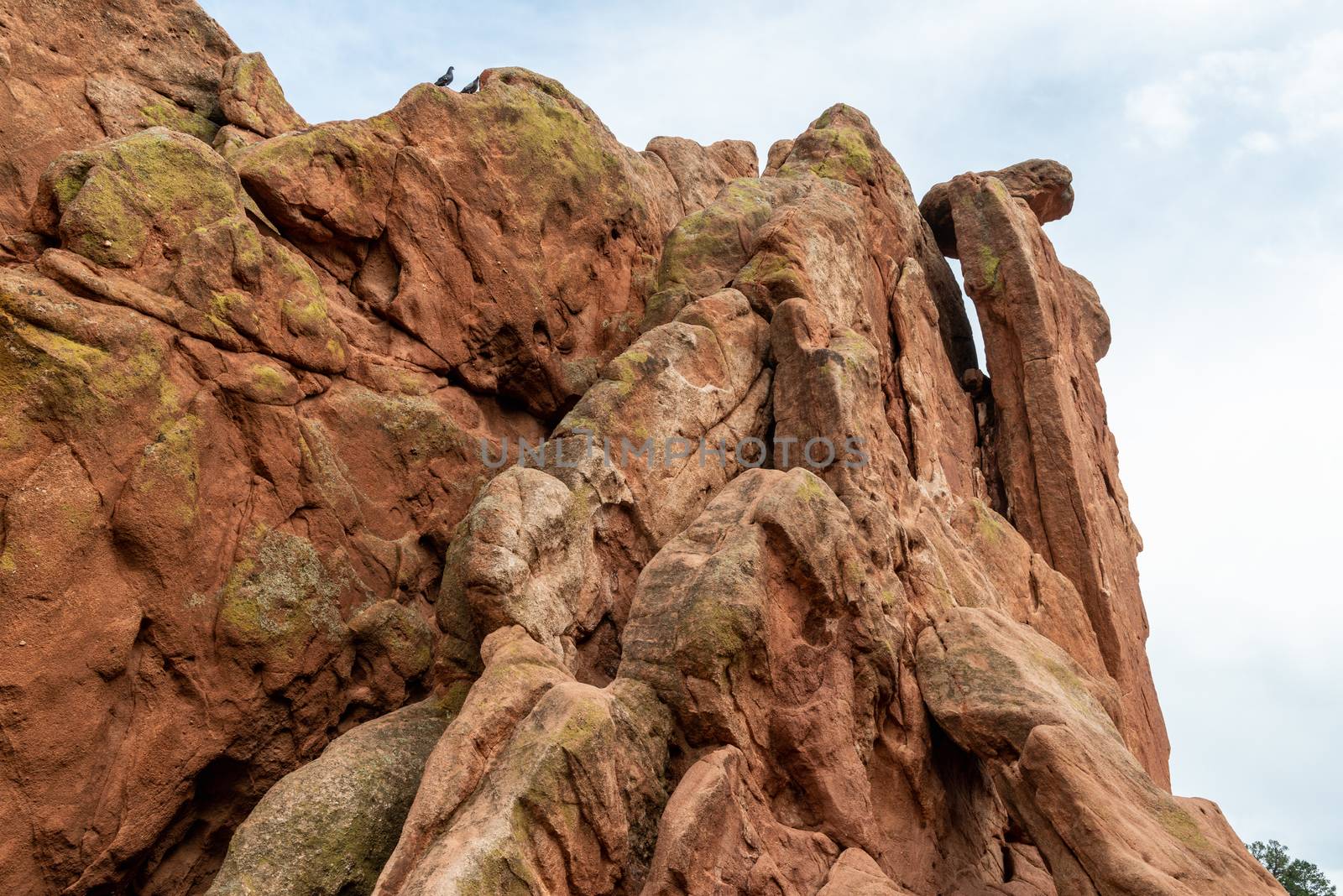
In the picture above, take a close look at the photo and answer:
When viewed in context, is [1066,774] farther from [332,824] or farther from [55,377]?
[55,377]

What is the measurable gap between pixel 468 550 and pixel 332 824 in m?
4.38

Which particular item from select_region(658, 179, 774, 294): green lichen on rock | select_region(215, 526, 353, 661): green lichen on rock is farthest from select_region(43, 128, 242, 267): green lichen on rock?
select_region(658, 179, 774, 294): green lichen on rock

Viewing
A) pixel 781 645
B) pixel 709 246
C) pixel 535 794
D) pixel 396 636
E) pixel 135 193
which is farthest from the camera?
pixel 709 246

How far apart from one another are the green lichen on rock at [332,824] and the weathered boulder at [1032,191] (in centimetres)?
2744

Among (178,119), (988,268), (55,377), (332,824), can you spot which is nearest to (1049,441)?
(988,268)

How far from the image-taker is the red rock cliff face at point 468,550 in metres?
13.2

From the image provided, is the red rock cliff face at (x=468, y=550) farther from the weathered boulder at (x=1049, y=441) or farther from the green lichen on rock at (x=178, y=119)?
the weathered boulder at (x=1049, y=441)

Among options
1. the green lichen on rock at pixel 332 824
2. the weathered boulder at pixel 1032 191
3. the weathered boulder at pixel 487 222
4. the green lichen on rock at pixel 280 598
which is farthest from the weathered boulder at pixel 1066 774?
the weathered boulder at pixel 1032 191

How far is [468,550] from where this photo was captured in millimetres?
15523

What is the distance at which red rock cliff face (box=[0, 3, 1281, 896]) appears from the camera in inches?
520

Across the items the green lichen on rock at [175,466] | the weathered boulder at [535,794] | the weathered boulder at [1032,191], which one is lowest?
the weathered boulder at [535,794]

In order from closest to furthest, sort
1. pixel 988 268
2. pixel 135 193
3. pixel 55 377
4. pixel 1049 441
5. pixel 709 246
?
pixel 55 377, pixel 135 193, pixel 709 246, pixel 1049 441, pixel 988 268

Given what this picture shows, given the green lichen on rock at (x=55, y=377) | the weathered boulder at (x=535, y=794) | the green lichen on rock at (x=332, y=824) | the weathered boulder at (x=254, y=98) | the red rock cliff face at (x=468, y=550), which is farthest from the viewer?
the weathered boulder at (x=254, y=98)

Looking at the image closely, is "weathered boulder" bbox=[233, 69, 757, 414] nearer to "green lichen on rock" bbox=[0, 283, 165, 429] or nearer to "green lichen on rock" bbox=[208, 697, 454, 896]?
"green lichen on rock" bbox=[0, 283, 165, 429]
